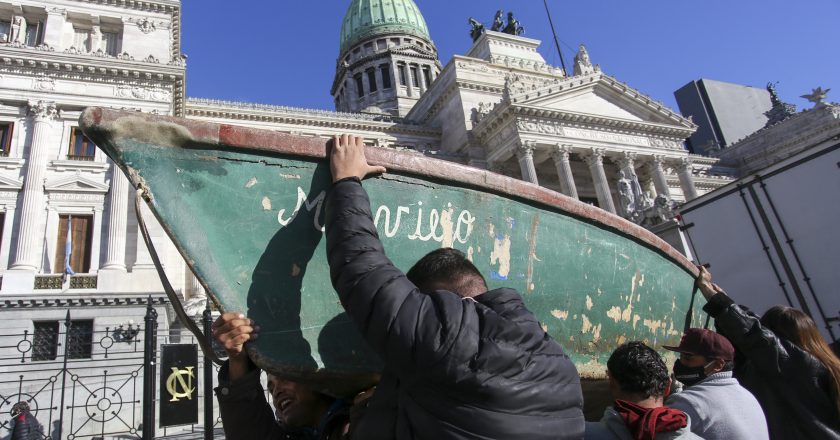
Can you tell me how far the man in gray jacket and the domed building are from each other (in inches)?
1841

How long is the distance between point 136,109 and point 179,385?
55.0 feet

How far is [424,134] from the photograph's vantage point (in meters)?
33.8

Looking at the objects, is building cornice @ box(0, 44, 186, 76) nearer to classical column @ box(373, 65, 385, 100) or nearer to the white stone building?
the white stone building

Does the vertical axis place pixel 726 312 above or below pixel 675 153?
below

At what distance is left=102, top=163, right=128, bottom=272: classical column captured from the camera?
18141 mm

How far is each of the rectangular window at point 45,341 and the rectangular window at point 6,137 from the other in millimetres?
7553

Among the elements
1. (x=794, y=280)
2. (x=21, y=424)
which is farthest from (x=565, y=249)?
(x=21, y=424)

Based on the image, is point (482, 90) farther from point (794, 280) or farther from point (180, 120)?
point (180, 120)

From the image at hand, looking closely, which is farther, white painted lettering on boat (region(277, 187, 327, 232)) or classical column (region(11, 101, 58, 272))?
classical column (region(11, 101, 58, 272))

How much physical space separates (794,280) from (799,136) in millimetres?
43925

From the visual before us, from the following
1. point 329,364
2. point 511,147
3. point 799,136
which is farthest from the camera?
point 799,136

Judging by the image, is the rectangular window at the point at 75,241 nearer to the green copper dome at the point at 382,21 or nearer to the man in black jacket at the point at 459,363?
the man in black jacket at the point at 459,363

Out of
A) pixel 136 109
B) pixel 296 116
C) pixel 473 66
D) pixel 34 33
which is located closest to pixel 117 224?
pixel 136 109

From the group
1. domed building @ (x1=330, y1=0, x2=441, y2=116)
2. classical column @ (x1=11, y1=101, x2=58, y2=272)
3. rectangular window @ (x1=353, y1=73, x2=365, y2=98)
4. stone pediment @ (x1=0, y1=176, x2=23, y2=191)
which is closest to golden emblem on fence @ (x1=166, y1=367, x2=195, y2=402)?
classical column @ (x1=11, y1=101, x2=58, y2=272)
